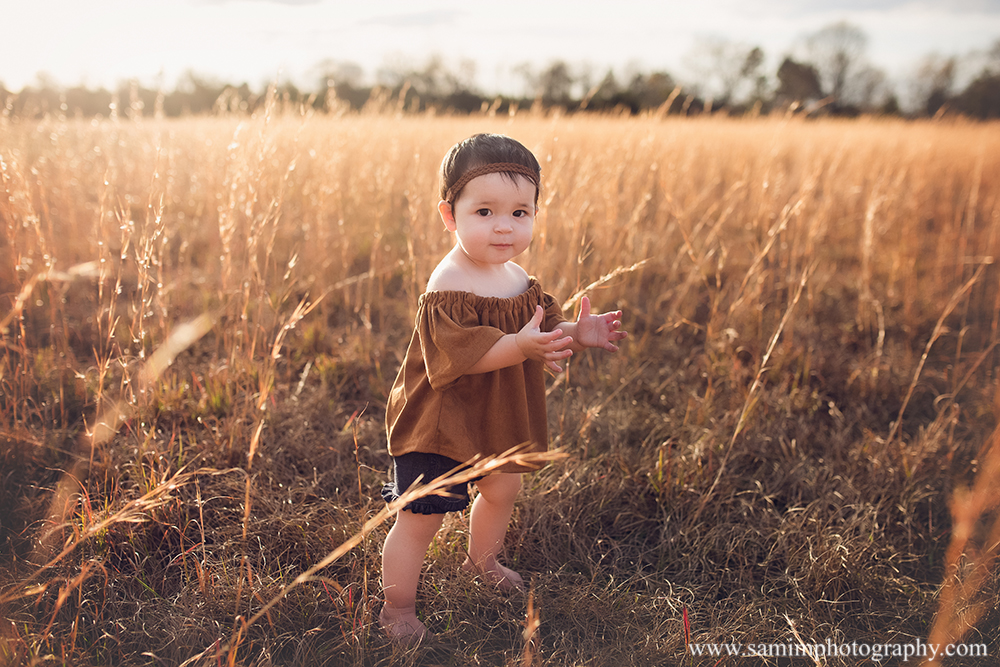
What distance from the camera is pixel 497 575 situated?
5.31ft

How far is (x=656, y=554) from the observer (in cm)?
184

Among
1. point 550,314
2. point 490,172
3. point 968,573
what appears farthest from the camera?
point 968,573

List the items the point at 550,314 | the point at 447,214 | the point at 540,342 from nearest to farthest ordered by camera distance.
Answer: the point at 540,342, the point at 447,214, the point at 550,314

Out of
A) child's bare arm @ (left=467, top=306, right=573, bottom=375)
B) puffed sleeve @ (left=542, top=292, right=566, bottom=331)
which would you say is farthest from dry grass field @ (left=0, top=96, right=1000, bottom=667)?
child's bare arm @ (left=467, top=306, right=573, bottom=375)

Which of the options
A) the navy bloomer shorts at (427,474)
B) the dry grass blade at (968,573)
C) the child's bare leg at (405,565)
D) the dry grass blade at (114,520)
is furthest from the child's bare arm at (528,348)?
the dry grass blade at (968,573)

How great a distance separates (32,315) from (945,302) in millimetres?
4955

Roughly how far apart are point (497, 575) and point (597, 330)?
30.3 inches

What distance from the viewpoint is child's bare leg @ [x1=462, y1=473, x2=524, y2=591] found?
1.45 m

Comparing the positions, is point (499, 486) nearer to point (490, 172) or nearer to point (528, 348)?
point (528, 348)

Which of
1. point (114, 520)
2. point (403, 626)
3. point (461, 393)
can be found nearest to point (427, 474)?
point (461, 393)

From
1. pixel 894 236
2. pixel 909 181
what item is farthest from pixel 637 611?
pixel 909 181

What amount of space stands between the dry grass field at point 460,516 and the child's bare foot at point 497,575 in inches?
1.4

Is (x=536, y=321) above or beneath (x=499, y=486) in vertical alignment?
above

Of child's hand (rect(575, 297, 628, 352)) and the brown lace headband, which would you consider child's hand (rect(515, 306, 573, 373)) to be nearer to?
child's hand (rect(575, 297, 628, 352))
